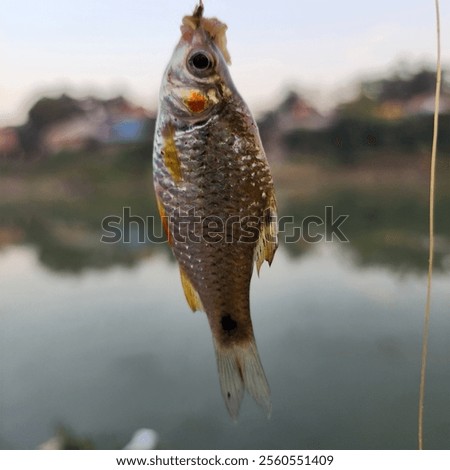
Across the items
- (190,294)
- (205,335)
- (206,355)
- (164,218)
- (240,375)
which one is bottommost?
(206,355)

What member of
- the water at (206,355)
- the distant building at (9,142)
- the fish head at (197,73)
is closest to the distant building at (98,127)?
the distant building at (9,142)

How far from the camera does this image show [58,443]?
5.82 ft

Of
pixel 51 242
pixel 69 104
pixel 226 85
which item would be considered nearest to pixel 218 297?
pixel 226 85

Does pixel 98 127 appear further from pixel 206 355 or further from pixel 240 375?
pixel 240 375

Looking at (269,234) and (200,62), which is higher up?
(200,62)

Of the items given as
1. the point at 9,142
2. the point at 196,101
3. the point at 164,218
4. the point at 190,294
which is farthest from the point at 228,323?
the point at 9,142

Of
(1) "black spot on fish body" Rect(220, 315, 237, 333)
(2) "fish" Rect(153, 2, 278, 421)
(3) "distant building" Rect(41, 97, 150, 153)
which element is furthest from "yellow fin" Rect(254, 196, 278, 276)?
(3) "distant building" Rect(41, 97, 150, 153)

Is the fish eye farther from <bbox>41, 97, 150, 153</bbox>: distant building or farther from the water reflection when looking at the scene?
the water reflection

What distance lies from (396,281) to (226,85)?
187cm

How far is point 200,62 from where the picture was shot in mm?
644

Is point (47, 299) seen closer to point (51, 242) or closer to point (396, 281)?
point (51, 242)

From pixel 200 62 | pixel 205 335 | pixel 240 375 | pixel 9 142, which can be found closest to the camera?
pixel 200 62

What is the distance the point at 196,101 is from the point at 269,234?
210 mm

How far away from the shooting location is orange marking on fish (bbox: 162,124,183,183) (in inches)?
25.9
